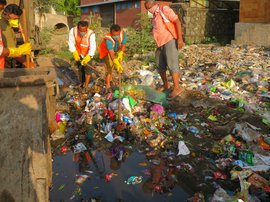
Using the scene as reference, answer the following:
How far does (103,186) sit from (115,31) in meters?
3.42

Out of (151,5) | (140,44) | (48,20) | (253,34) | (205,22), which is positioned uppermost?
(48,20)

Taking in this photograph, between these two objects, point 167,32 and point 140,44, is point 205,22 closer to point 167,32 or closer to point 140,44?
point 140,44

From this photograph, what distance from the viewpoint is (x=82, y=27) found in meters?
6.01

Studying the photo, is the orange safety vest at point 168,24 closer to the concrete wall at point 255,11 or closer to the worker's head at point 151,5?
the worker's head at point 151,5

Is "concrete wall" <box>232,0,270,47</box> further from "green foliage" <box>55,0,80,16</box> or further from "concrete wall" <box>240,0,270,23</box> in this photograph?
"green foliage" <box>55,0,80,16</box>

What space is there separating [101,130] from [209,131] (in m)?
1.57

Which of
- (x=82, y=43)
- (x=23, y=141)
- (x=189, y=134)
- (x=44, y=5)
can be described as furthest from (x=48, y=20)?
(x=23, y=141)

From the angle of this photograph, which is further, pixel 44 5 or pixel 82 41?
pixel 44 5

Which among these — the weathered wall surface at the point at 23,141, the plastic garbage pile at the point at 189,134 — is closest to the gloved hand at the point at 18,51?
the plastic garbage pile at the point at 189,134

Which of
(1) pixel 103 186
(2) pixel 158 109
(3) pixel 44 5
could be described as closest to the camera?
(1) pixel 103 186

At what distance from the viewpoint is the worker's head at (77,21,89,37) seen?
19.6ft

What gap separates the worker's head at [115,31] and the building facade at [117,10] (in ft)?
36.5

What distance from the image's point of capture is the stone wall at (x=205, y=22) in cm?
1307

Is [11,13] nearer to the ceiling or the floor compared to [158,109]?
nearer to the ceiling
